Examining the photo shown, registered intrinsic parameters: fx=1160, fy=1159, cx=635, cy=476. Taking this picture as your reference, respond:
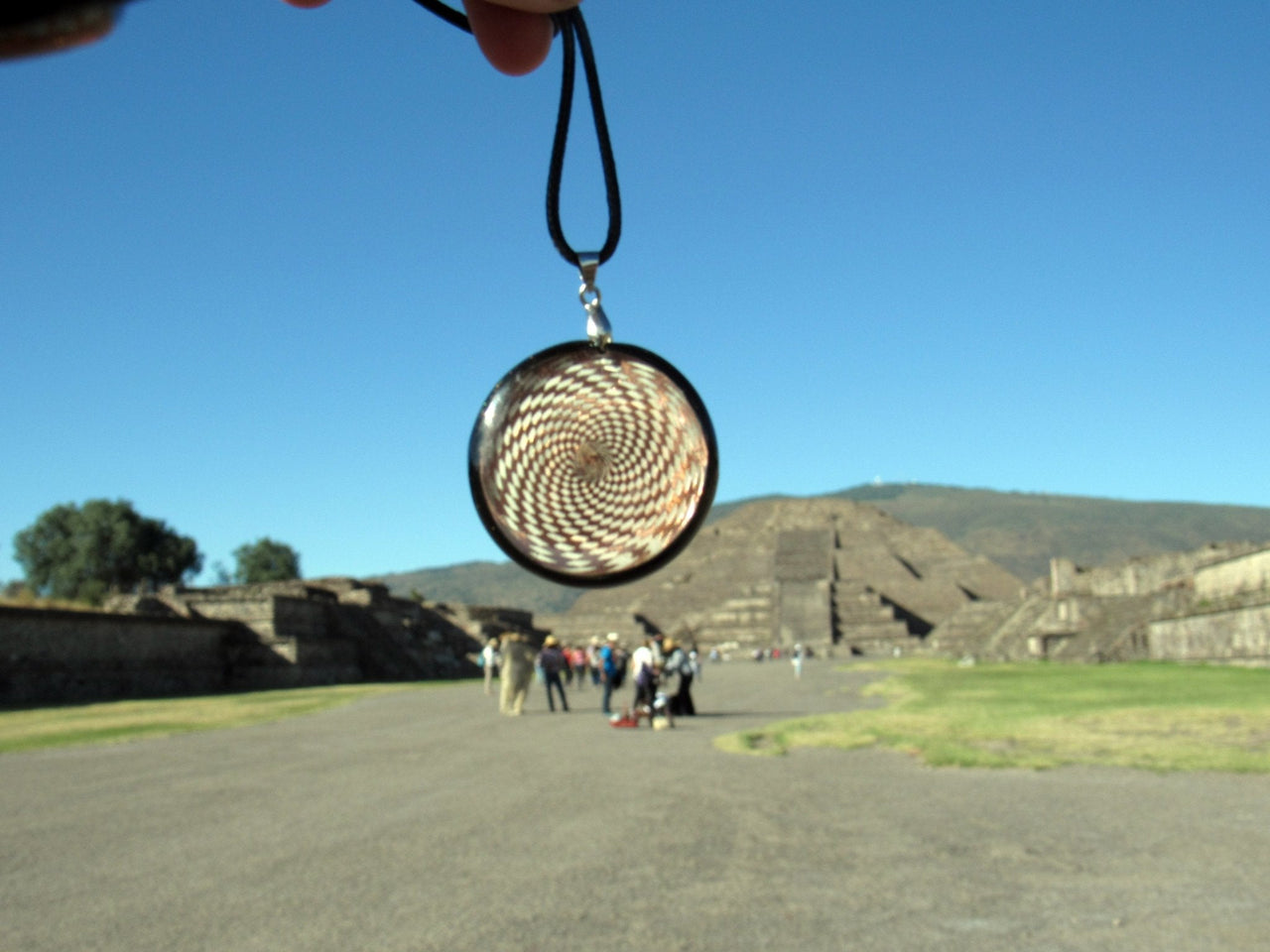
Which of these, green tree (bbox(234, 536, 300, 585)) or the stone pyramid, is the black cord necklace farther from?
green tree (bbox(234, 536, 300, 585))

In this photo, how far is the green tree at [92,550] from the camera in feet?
238

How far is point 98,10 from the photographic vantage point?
A: 55 centimetres

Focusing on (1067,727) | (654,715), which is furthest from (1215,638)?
(654,715)

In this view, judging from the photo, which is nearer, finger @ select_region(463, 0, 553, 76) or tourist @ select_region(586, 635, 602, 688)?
finger @ select_region(463, 0, 553, 76)

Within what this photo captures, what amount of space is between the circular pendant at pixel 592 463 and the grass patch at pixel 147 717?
1500cm

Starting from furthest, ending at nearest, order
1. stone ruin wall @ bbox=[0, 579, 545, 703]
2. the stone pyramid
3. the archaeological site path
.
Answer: the stone pyramid
stone ruin wall @ bbox=[0, 579, 545, 703]
the archaeological site path

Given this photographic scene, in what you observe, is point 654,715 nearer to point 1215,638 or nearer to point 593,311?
point 593,311

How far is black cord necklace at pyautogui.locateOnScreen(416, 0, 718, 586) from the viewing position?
5.36 ft

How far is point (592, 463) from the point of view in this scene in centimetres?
180

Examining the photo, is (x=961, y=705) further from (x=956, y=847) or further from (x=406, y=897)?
(x=406, y=897)

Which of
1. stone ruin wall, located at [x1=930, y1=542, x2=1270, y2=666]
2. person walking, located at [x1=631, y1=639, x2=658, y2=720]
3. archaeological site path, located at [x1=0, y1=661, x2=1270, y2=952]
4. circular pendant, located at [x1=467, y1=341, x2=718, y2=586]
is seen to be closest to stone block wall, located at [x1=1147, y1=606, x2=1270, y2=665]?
stone ruin wall, located at [x1=930, y1=542, x2=1270, y2=666]

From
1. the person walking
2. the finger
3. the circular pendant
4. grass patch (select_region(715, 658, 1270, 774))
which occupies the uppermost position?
the finger

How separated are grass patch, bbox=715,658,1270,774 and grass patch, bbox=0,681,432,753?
8596mm

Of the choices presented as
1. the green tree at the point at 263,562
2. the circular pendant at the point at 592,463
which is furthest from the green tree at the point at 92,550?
the circular pendant at the point at 592,463
